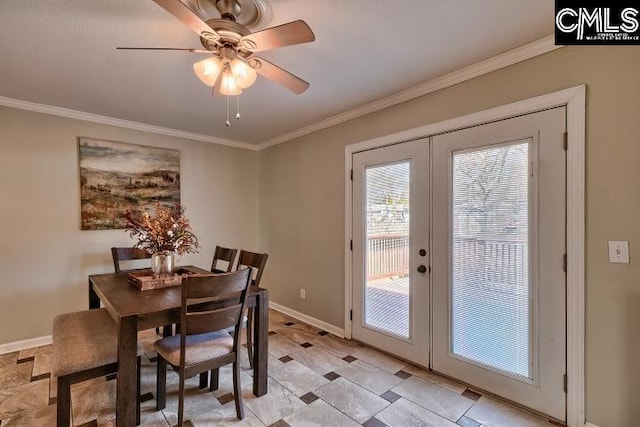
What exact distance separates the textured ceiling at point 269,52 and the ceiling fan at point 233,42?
234 millimetres

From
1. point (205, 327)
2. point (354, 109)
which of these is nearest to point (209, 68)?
point (205, 327)

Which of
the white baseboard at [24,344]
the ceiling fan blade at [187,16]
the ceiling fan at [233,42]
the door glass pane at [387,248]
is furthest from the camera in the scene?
the white baseboard at [24,344]

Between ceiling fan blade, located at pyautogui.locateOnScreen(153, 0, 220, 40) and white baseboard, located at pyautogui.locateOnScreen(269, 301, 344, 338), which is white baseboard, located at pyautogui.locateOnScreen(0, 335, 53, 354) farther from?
ceiling fan blade, located at pyautogui.locateOnScreen(153, 0, 220, 40)

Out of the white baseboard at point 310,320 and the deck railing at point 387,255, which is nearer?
the deck railing at point 387,255

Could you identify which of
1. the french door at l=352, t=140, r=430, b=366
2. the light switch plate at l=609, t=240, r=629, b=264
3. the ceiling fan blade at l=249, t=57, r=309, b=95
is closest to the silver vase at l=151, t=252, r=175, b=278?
the ceiling fan blade at l=249, t=57, r=309, b=95

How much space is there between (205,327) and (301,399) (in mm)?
919

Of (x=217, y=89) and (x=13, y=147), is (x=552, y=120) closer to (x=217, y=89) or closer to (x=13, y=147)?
(x=217, y=89)

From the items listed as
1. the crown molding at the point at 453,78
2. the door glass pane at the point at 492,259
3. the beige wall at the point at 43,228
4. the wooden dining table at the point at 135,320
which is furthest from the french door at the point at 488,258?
the beige wall at the point at 43,228

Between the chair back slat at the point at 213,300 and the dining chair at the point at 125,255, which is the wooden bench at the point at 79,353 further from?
the dining chair at the point at 125,255

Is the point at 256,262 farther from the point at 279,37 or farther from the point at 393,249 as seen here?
A: the point at 279,37

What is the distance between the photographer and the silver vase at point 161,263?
2266mm

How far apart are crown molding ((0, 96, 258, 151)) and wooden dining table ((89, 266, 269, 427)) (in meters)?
1.98

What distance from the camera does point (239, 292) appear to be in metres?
1.87

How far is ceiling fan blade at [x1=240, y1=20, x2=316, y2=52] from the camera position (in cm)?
135
